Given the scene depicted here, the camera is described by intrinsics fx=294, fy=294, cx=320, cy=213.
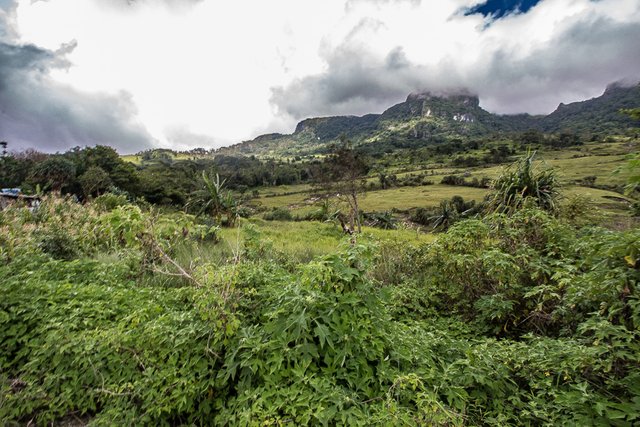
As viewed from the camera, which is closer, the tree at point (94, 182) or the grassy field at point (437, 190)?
the tree at point (94, 182)

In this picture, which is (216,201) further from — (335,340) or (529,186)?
(335,340)

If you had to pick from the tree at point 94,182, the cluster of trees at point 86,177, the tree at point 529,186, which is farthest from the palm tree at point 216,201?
the tree at point 529,186

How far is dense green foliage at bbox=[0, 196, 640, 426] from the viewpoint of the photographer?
7.48ft

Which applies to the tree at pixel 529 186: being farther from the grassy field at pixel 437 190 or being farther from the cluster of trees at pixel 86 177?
the grassy field at pixel 437 190

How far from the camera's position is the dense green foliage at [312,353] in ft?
7.48

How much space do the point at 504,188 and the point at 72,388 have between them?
27.3ft

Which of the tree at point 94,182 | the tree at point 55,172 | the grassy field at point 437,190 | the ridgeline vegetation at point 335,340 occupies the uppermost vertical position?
the tree at point 55,172

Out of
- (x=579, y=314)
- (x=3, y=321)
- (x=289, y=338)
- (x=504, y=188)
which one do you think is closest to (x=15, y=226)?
(x=3, y=321)

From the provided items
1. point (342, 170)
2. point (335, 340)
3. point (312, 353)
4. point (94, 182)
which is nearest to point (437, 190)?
point (342, 170)

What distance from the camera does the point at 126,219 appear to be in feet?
10.7

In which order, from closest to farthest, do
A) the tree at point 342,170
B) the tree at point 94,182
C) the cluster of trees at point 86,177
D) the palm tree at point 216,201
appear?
the palm tree at point 216,201
the tree at point 94,182
the cluster of trees at point 86,177
the tree at point 342,170

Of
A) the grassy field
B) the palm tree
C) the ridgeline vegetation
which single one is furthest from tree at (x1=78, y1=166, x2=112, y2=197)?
the ridgeline vegetation

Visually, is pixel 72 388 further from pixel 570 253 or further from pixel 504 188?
pixel 504 188

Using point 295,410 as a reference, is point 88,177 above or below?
above
